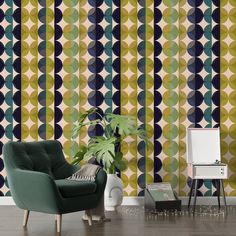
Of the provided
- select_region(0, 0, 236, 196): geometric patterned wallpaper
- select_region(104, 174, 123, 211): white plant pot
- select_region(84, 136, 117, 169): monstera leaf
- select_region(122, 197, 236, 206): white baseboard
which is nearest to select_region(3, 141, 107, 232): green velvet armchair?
select_region(84, 136, 117, 169): monstera leaf

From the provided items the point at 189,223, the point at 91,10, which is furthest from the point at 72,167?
the point at 91,10

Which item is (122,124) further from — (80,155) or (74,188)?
(74,188)

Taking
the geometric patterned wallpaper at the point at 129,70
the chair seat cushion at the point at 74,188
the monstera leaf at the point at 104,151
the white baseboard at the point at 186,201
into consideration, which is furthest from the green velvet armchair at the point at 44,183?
the white baseboard at the point at 186,201

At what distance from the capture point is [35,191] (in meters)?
4.89

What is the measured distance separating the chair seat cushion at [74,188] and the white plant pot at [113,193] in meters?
1.00

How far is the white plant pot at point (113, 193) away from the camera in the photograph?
6.12m

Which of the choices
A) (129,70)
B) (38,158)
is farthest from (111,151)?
(129,70)

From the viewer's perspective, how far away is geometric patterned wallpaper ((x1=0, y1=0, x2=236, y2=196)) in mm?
6613

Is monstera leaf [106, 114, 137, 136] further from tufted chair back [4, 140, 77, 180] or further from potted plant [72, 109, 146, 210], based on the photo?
tufted chair back [4, 140, 77, 180]

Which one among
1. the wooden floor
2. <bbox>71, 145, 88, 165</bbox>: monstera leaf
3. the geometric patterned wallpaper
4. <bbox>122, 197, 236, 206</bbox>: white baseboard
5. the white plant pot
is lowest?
the wooden floor

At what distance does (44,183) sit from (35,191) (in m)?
0.14

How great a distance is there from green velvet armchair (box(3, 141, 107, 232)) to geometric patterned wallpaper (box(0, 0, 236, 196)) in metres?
1.15

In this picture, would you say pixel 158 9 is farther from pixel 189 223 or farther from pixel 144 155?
pixel 189 223

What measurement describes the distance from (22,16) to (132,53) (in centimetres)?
145
